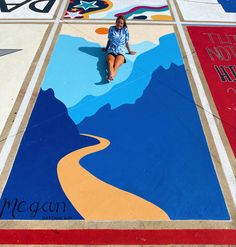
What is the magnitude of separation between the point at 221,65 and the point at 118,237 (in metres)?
5.36

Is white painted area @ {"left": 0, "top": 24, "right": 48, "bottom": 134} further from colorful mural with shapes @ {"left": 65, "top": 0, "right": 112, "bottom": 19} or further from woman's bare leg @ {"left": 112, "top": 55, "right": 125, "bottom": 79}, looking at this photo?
woman's bare leg @ {"left": 112, "top": 55, "right": 125, "bottom": 79}

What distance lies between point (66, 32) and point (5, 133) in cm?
441

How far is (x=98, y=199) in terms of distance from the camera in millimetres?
4977

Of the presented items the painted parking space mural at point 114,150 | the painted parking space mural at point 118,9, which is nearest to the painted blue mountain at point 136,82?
the painted parking space mural at point 114,150

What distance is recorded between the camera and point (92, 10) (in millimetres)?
10562

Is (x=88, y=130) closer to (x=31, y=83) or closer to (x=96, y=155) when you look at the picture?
(x=96, y=155)

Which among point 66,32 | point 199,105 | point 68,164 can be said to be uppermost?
point 66,32

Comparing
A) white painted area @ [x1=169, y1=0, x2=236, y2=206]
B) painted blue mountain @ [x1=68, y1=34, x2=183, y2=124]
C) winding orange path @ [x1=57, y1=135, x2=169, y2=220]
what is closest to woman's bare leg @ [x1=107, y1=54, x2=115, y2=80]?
painted blue mountain @ [x1=68, y1=34, x2=183, y2=124]

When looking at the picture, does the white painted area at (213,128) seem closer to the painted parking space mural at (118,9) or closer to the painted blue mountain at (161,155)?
the painted blue mountain at (161,155)

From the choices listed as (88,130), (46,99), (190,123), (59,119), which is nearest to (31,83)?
(46,99)

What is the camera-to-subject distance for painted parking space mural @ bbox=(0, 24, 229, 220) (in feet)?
16.0

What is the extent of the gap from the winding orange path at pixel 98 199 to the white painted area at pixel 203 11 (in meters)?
7.04

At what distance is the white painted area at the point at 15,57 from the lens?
689cm

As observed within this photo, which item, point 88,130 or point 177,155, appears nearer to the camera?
point 177,155
